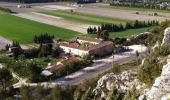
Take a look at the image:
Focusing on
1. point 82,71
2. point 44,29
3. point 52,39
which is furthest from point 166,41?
point 44,29

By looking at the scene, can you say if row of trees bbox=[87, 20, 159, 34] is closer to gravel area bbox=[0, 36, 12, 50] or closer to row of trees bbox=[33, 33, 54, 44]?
row of trees bbox=[33, 33, 54, 44]

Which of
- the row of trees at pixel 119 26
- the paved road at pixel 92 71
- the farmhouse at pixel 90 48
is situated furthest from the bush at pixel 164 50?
the row of trees at pixel 119 26

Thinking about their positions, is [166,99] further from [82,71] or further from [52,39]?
[52,39]

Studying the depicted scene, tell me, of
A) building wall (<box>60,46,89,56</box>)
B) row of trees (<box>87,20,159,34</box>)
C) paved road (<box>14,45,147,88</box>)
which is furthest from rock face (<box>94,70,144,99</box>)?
row of trees (<box>87,20,159,34</box>)

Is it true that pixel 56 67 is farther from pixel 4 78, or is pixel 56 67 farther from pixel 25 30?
pixel 25 30

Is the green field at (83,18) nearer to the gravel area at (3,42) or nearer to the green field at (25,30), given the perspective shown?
the green field at (25,30)

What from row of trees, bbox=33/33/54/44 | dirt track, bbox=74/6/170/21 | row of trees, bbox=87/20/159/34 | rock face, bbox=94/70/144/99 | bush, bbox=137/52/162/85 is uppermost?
bush, bbox=137/52/162/85
